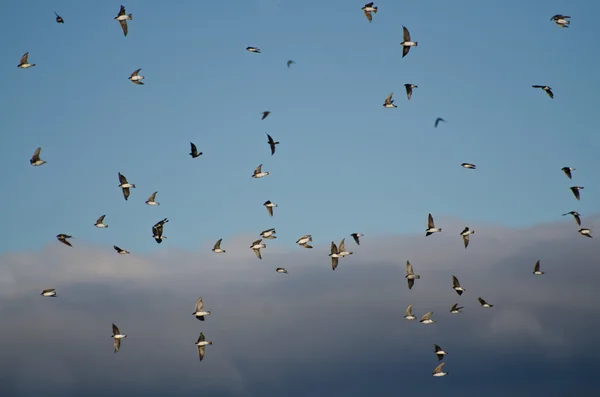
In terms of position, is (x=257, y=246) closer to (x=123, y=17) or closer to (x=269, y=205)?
(x=269, y=205)

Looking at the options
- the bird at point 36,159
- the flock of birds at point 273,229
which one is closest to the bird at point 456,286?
the flock of birds at point 273,229

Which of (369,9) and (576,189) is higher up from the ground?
(369,9)

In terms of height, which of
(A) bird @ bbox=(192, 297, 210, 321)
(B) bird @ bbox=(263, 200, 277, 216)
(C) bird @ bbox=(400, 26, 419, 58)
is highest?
(C) bird @ bbox=(400, 26, 419, 58)

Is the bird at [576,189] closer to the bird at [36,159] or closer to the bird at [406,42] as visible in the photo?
the bird at [406,42]

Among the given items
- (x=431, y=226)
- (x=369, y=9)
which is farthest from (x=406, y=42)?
(x=431, y=226)

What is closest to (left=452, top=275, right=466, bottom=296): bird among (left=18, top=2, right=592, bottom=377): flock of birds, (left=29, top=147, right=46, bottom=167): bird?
(left=18, top=2, right=592, bottom=377): flock of birds

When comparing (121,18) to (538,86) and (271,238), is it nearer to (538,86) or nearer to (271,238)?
(271,238)

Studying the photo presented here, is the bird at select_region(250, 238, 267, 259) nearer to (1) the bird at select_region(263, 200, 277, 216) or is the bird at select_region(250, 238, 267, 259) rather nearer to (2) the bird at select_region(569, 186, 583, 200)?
(1) the bird at select_region(263, 200, 277, 216)

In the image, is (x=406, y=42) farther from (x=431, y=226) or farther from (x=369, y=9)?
(x=431, y=226)

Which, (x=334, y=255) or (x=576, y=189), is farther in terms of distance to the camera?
(x=334, y=255)

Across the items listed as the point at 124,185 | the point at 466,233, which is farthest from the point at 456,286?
the point at 124,185

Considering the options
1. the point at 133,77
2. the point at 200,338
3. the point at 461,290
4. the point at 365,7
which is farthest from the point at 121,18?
the point at 461,290

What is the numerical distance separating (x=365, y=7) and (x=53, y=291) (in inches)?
1470

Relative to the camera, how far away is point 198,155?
313 feet
